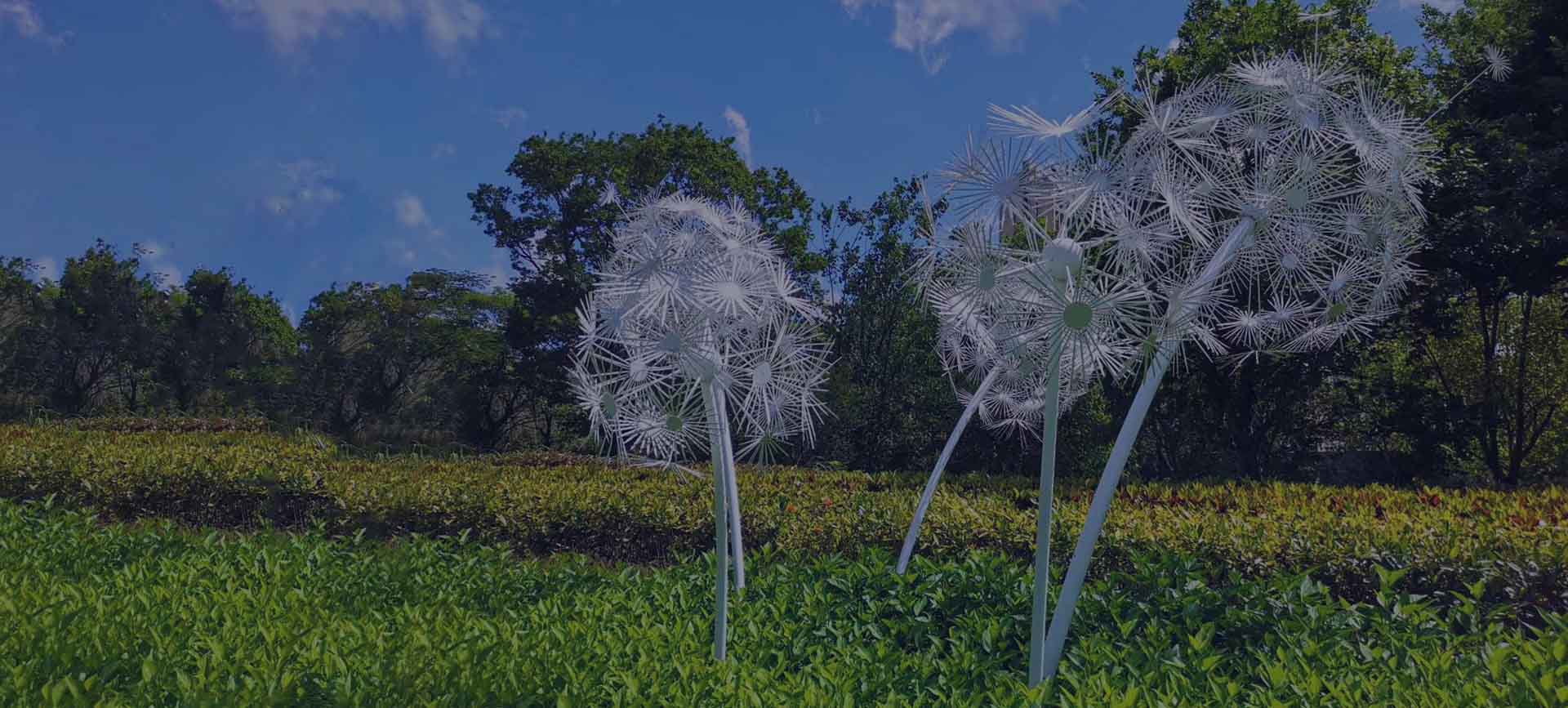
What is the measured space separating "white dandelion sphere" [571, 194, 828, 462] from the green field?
2.54 ft

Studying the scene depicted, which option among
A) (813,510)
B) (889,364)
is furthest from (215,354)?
(813,510)

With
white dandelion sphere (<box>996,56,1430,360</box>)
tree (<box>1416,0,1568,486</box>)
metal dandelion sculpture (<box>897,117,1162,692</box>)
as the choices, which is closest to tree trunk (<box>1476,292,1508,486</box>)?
tree (<box>1416,0,1568,486</box>)

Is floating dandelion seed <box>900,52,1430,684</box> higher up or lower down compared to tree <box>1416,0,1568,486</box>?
lower down

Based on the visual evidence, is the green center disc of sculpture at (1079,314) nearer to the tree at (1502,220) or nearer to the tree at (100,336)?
the tree at (1502,220)

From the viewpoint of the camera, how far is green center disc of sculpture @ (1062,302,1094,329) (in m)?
2.69

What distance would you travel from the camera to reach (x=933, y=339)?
1328cm

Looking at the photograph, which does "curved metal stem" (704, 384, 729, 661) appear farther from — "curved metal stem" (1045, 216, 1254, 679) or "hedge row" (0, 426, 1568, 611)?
"hedge row" (0, 426, 1568, 611)

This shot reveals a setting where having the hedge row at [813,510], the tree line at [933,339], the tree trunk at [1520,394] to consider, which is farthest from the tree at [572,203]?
the tree trunk at [1520,394]

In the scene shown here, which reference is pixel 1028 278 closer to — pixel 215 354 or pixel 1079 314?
pixel 1079 314

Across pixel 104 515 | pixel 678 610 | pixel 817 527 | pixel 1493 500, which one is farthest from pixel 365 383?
pixel 1493 500

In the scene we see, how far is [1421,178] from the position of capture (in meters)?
3.52

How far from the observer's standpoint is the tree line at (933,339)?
991 cm

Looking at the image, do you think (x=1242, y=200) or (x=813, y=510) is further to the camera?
(x=813, y=510)

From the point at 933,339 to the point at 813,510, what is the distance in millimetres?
7225
